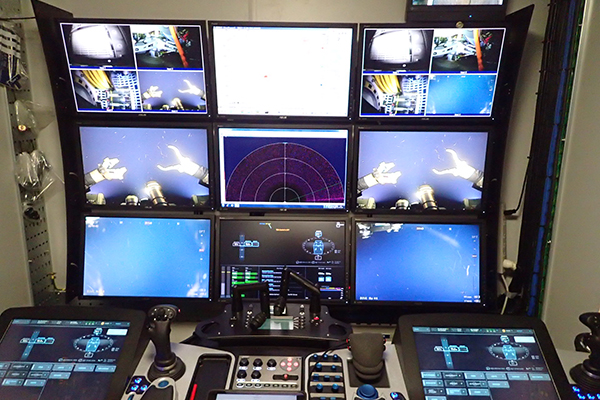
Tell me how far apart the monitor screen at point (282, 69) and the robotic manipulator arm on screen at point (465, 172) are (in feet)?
1.79

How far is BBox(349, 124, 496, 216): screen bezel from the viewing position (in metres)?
1.73

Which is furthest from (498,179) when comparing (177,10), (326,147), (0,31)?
(0,31)

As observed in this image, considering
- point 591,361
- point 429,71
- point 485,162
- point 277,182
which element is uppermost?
point 429,71

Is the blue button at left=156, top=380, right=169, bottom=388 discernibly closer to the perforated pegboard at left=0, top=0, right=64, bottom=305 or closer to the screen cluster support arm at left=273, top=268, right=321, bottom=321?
the screen cluster support arm at left=273, top=268, right=321, bottom=321

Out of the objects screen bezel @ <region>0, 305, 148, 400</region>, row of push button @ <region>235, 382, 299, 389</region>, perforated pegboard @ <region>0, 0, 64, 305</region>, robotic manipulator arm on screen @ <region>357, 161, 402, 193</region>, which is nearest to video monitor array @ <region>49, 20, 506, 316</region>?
robotic manipulator arm on screen @ <region>357, 161, 402, 193</region>

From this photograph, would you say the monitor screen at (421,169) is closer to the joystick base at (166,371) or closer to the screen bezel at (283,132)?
the screen bezel at (283,132)

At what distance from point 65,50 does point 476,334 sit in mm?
1970

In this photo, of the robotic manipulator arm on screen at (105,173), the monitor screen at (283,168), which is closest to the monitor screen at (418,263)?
the monitor screen at (283,168)

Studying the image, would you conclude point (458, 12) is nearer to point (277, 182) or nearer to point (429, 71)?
point (429, 71)

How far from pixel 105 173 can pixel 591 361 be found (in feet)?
6.68

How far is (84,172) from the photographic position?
5.95 feet

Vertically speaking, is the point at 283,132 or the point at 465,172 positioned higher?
the point at 283,132

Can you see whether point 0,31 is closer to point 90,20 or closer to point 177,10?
point 90,20

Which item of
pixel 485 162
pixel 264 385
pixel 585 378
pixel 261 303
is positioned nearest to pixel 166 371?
pixel 264 385
